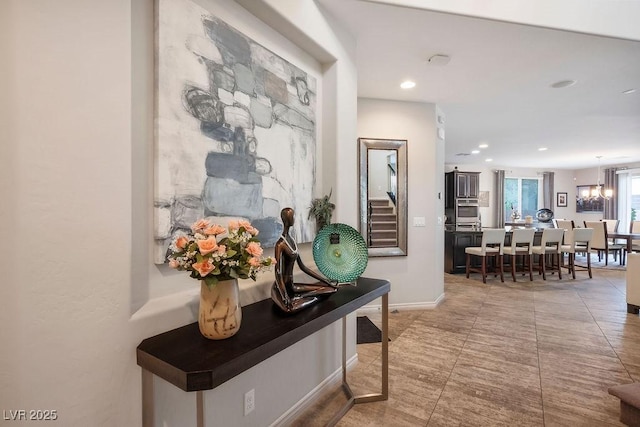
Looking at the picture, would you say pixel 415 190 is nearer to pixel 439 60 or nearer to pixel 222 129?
pixel 439 60

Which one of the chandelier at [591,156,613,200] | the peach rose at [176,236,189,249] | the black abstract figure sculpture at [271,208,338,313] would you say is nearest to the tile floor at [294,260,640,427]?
the black abstract figure sculpture at [271,208,338,313]

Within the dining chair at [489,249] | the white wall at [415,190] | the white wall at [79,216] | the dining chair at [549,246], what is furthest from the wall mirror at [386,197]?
the dining chair at [549,246]

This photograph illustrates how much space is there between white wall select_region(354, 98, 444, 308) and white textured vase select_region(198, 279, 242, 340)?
3053 mm

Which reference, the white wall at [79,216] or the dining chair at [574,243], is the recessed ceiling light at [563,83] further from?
the white wall at [79,216]

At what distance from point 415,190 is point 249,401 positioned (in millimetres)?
3353

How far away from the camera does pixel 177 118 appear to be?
1377 millimetres

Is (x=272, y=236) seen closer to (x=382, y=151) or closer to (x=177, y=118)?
(x=177, y=118)

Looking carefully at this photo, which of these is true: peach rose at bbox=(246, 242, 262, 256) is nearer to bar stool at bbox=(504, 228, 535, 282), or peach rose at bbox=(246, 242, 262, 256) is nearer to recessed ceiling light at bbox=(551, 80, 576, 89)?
recessed ceiling light at bbox=(551, 80, 576, 89)

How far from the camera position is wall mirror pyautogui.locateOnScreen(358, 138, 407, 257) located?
13.4 ft

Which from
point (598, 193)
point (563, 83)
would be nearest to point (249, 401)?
point (563, 83)

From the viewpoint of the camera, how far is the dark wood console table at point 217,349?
3.36 feet

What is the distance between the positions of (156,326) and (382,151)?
3.44 meters

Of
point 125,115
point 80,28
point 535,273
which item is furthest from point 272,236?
point 535,273

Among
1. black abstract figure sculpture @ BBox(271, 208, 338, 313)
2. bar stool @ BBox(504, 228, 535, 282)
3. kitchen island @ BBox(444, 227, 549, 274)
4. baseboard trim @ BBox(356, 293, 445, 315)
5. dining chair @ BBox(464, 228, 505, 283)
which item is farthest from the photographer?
kitchen island @ BBox(444, 227, 549, 274)
